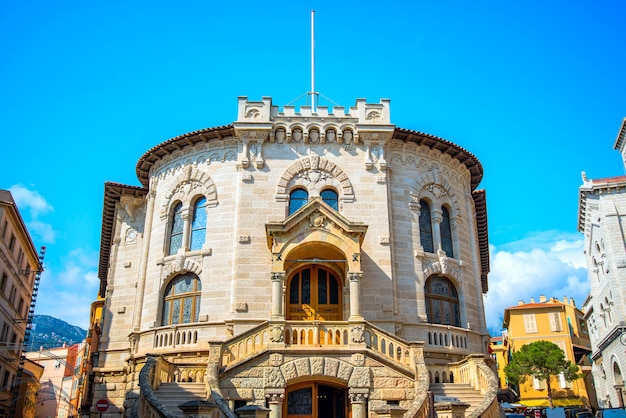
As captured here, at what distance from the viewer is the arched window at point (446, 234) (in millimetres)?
25688

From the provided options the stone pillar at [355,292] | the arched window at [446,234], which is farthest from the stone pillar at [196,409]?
the arched window at [446,234]

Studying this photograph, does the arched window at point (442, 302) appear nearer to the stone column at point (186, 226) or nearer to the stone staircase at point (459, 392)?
the stone staircase at point (459, 392)

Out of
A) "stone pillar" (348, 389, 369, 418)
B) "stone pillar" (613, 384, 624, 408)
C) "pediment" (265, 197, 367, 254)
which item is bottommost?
"stone pillar" (348, 389, 369, 418)

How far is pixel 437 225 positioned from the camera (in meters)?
25.2

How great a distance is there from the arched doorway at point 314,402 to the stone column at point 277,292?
2.60 m

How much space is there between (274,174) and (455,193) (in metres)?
9.02

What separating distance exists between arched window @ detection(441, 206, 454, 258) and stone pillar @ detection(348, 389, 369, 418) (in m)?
10.2

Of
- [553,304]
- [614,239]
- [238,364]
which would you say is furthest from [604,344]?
[238,364]

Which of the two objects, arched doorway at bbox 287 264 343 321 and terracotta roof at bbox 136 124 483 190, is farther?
terracotta roof at bbox 136 124 483 190

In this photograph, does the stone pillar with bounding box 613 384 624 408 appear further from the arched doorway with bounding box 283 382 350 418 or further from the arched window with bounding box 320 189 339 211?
the arched doorway with bounding box 283 382 350 418

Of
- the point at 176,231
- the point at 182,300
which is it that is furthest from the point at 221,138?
the point at 182,300

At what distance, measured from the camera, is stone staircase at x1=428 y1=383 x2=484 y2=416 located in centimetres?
1833

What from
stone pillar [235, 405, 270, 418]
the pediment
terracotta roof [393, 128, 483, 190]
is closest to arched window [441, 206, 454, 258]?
terracotta roof [393, 128, 483, 190]

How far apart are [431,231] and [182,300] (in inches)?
456
